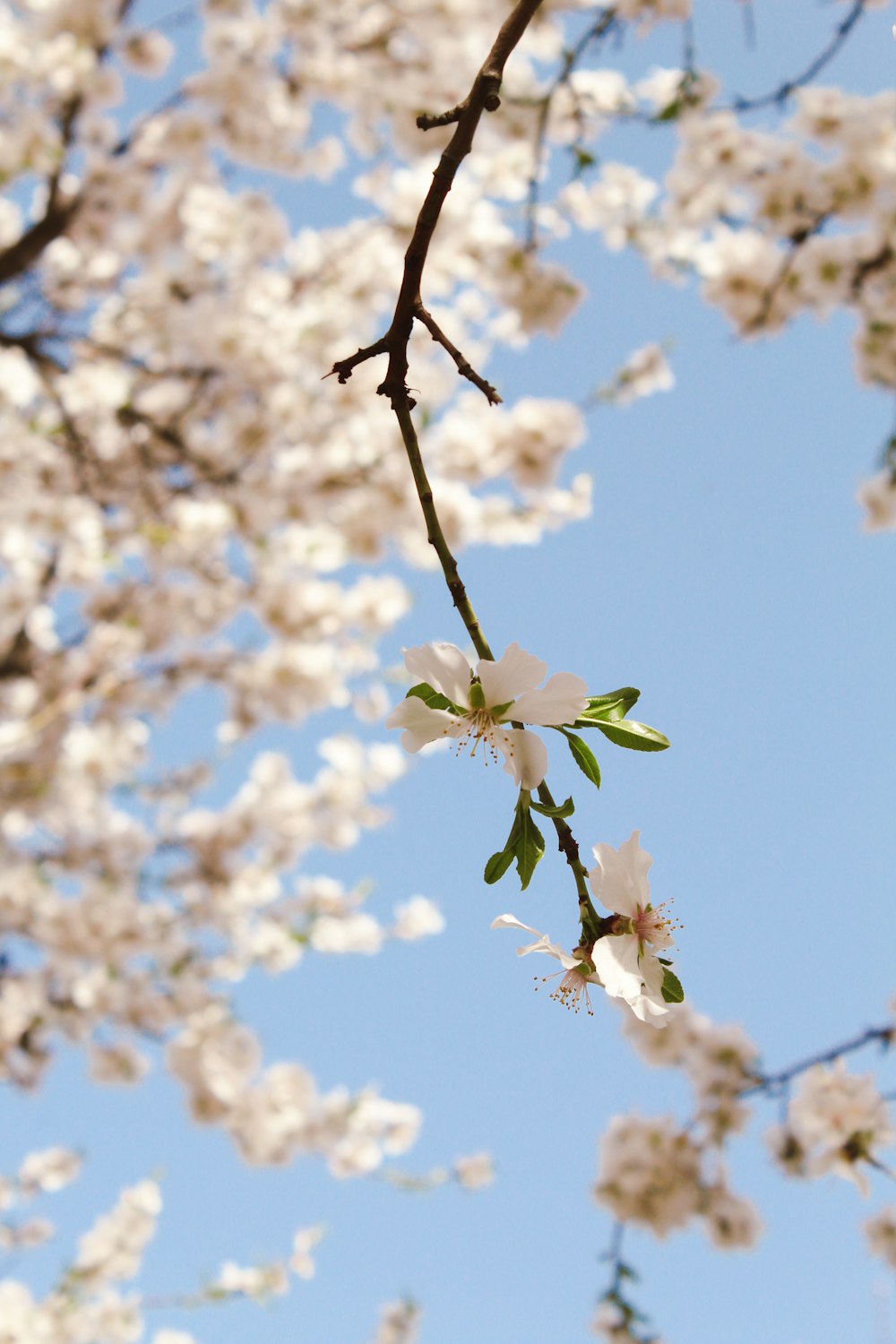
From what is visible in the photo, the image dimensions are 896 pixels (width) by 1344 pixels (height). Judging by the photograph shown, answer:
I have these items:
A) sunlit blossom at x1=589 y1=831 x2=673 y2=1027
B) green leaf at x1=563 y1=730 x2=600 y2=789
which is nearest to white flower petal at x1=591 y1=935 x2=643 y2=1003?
sunlit blossom at x1=589 y1=831 x2=673 y2=1027

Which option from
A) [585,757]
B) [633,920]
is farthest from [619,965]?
[585,757]

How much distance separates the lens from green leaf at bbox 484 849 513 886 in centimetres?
61

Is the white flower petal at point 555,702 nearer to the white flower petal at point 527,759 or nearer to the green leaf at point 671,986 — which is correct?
the white flower petal at point 527,759

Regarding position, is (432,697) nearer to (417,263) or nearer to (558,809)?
(558,809)

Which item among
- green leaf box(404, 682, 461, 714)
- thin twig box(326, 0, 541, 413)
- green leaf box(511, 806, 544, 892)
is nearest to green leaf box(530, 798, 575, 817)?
green leaf box(511, 806, 544, 892)

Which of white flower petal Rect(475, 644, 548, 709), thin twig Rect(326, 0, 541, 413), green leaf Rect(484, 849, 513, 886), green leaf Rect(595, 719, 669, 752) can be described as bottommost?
green leaf Rect(484, 849, 513, 886)

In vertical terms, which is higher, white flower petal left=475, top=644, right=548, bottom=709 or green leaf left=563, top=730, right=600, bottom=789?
white flower petal left=475, top=644, right=548, bottom=709

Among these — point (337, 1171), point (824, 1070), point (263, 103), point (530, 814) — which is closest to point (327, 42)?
point (263, 103)

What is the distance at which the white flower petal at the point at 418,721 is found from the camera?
26.2 inches

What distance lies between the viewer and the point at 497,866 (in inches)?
24.1

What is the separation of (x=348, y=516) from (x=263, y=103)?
222cm

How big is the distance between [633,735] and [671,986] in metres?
0.17

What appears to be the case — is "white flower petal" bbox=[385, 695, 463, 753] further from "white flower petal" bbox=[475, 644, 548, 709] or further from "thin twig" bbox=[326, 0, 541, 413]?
"thin twig" bbox=[326, 0, 541, 413]

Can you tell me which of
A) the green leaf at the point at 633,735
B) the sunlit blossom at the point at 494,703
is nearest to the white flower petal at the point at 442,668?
the sunlit blossom at the point at 494,703
